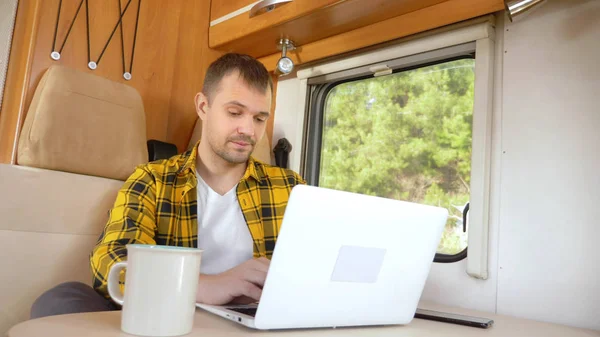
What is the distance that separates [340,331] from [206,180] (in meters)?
0.83

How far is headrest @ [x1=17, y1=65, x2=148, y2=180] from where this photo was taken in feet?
5.11

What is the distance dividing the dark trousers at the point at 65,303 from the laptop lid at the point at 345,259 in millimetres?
458

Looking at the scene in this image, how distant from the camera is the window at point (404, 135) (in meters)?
1.72

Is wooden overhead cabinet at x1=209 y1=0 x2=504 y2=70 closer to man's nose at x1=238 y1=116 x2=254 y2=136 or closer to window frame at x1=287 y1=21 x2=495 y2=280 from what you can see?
window frame at x1=287 y1=21 x2=495 y2=280

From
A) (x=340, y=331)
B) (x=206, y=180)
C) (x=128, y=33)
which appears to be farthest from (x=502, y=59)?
(x=128, y=33)

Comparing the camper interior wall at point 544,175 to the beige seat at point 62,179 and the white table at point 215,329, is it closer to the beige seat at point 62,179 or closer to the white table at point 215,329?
the white table at point 215,329

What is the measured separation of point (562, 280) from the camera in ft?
4.51

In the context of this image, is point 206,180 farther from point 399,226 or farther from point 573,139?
point 573,139

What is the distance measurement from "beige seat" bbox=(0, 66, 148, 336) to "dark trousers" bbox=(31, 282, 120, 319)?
456 millimetres

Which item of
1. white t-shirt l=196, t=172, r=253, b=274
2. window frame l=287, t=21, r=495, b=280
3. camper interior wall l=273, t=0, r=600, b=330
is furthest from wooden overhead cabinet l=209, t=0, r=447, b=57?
white t-shirt l=196, t=172, r=253, b=274

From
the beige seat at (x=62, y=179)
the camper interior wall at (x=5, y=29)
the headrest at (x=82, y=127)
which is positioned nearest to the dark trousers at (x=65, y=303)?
Result: the beige seat at (x=62, y=179)

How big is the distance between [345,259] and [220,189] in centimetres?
83

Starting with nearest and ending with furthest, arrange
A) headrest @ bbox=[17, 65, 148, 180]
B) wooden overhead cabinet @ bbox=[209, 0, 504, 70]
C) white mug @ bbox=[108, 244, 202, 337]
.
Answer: white mug @ bbox=[108, 244, 202, 337]
headrest @ bbox=[17, 65, 148, 180]
wooden overhead cabinet @ bbox=[209, 0, 504, 70]

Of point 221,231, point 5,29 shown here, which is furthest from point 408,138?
point 5,29
